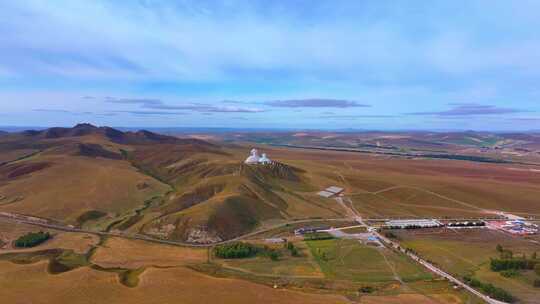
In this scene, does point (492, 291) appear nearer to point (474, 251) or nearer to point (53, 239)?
point (474, 251)

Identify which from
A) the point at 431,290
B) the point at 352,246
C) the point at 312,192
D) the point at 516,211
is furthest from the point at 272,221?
the point at 516,211

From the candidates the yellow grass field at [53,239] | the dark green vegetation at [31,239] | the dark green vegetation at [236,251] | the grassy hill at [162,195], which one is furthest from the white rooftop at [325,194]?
the dark green vegetation at [31,239]

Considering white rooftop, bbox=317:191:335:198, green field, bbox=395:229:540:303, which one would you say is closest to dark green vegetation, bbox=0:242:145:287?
green field, bbox=395:229:540:303

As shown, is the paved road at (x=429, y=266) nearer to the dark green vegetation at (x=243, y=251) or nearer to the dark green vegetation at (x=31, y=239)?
the dark green vegetation at (x=243, y=251)

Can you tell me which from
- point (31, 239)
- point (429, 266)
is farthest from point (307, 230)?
point (31, 239)

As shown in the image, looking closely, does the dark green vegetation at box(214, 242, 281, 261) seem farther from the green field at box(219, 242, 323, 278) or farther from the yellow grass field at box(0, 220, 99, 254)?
the yellow grass field at box(0, 220, 99, 254)

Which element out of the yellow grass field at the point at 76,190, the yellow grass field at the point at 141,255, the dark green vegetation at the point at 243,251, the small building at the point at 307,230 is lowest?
the yellow grass field at the point at 141,255
